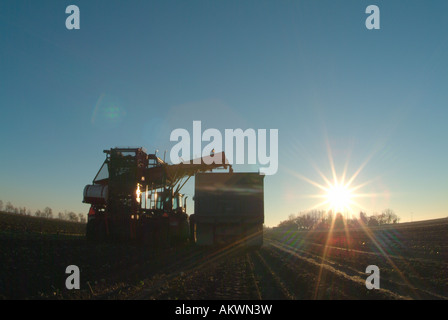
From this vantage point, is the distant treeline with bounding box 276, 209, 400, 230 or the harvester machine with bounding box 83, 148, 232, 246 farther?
the distant treeline with bounding box 276, 209, 400, 230

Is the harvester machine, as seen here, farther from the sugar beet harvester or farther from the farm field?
the farm field

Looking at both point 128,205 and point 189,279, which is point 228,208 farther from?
point 189,279

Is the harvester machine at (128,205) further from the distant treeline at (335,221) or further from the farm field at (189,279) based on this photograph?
the distant treeline at (335,221)

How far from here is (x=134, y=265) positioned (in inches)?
594

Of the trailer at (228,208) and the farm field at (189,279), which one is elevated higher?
the trailer at (228,208)

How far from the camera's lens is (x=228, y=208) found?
2161 cm

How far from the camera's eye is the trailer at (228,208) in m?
21.5

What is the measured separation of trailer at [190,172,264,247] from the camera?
21547mm

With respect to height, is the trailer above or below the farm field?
above

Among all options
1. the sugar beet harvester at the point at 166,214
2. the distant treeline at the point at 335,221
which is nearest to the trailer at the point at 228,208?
the sugar beet harvester at the point at 166,214

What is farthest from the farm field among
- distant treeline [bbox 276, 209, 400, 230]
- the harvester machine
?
distant treeline [bbox 276, 209, 400, 230]

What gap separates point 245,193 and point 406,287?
11.9 metres

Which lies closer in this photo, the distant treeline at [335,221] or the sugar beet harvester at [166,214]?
the sugar beet harvester at [166,214]
